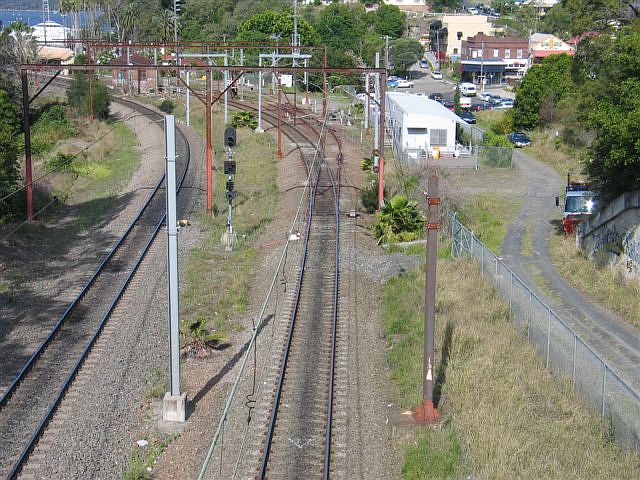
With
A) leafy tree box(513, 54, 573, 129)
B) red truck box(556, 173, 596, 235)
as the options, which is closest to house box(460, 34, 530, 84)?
leafy tree box(513, 54, 573, 129)

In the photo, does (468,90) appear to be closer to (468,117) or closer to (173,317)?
(468,117)

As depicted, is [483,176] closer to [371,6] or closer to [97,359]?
[97,359]

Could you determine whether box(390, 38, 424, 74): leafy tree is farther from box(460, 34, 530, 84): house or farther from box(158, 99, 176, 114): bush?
box(158, 99, 176, 114): bush

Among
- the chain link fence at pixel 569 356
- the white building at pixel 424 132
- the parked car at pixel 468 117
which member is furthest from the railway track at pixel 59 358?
the parked car at pixel 468 117

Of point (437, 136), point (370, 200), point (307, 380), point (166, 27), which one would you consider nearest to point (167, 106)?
point (437, 136)

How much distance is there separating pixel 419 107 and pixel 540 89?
1210 centimetres

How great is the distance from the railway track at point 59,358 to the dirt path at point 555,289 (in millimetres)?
11264

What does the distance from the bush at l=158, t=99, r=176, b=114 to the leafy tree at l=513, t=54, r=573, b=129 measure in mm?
25789

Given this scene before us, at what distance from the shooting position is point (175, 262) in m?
15.3

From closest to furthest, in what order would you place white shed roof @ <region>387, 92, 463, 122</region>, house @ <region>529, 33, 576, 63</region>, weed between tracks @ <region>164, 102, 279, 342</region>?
weed between tracks @ <region>164, 102, 279, 342</region> < white shed roof @ <region>387, 92, 463, 122</region> < house @ <region>529, 33, 576, 63</region>

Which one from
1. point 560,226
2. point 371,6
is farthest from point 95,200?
point 371,6

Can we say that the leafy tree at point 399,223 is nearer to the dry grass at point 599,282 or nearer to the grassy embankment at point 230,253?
the grassy embankment at point 230,253

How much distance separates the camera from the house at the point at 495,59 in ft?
347

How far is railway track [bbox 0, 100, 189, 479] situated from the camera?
1448 centimetres
